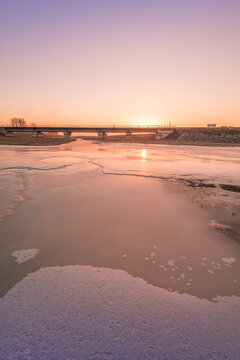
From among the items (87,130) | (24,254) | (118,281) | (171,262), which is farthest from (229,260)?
(87,130)

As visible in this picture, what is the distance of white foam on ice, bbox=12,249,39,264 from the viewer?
311cm

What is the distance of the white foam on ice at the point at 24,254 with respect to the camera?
3107 mm

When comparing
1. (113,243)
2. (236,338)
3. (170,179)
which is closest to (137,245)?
(113,243)

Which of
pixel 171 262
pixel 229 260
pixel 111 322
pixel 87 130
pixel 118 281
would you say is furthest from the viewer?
pixel 87 130

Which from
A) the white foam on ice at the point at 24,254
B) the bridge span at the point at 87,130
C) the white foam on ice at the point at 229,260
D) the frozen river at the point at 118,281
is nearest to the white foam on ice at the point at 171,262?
the frozen river at the point at 118,281

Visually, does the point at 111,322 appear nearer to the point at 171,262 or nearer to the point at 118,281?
the point at 118,281

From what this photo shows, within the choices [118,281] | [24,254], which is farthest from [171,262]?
[24,254]

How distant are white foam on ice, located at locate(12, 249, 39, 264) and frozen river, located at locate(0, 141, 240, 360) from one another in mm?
18

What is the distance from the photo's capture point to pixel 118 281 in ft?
8.65

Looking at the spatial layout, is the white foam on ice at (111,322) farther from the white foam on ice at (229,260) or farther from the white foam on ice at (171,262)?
the white foam on ice at (229,260)

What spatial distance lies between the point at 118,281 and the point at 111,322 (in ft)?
2.10

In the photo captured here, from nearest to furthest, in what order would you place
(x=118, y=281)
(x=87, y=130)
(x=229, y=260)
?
(x=118, y=281), (x=229, y=260), (x=87, y=130)

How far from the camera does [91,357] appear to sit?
1691 millimetres

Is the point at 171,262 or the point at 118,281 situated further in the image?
the point at 171,262
